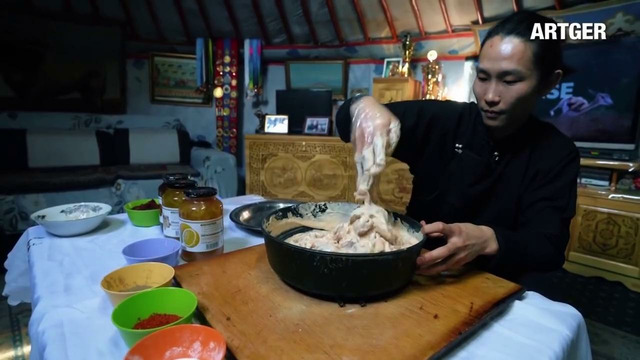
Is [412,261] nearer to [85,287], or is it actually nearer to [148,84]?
[85,287]

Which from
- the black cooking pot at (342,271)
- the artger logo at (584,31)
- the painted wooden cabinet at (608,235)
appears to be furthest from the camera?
the artger logo at (584,31)

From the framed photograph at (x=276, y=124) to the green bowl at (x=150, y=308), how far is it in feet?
10.4

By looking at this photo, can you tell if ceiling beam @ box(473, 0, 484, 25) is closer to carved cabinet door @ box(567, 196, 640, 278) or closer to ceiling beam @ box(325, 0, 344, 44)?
ceiling beam @ box(325, 0, 344, 44)

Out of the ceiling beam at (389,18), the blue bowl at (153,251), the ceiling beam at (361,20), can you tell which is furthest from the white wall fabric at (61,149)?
the ceiling beam at (389,18)

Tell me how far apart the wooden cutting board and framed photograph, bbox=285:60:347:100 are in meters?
3.38

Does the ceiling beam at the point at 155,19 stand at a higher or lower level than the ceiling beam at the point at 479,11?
higher

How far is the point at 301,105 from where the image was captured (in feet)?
12.9

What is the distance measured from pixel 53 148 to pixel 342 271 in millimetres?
3585

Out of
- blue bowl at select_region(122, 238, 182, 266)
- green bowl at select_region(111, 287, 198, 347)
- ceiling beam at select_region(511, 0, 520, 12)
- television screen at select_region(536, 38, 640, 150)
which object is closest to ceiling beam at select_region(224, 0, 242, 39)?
ceiling beam at select_region(511, 0, 520, 12)

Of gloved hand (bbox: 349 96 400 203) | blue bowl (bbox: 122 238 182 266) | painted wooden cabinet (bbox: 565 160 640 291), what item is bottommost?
painted wooden cabinet (bbox: 565 160 640 291)

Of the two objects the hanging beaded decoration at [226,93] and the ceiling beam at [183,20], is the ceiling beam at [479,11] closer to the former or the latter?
the hanging beaded decoration at [226,93]

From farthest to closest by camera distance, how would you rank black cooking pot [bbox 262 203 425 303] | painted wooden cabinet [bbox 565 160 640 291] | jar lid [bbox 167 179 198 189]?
1. painted wooden cabinet [bbox 565 160 640 291]
2. jar lid [bbox 167 179 198 189]
3. black cooking pot [bbox 262 203 425 303]

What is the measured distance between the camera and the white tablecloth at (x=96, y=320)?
601 millimetres

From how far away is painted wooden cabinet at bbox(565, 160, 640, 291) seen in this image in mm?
2338
